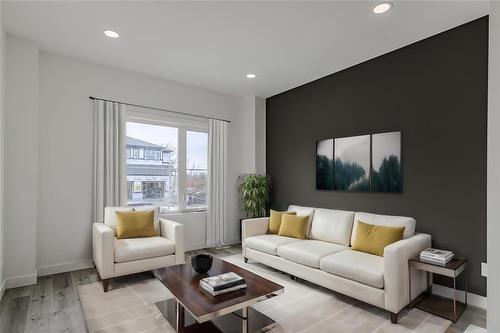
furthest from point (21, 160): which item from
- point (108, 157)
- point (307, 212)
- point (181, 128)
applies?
point (307, 212)

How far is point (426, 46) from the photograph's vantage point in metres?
3.21

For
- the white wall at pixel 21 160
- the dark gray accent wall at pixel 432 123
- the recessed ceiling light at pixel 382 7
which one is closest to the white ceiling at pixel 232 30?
the recessed ceiling light at pixel 382 7

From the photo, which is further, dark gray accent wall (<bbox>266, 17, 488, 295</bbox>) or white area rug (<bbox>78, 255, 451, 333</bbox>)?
dark gray accent wall (<bbox>266, 17, 488, 295</bbox>)

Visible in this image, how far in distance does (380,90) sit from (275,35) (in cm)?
160

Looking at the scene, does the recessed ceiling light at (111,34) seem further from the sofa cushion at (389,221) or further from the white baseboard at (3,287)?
the sofa cushion at (389,221)

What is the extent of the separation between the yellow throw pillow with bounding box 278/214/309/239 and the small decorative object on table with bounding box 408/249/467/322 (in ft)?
4.85

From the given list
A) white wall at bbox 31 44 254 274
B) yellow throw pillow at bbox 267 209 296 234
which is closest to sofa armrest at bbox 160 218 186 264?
white wall at bbox 31 44 254 274

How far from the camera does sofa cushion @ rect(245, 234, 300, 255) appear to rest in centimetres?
369

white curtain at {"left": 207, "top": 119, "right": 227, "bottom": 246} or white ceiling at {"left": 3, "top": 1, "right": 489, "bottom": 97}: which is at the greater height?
white ceiling at {"left": 3, "top": 1, "right": 489, "bottom": 97}

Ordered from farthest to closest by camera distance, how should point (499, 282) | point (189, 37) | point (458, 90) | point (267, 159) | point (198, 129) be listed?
point (267, 159) → point (198, 129) → point (189, 37) → point (458, 90) → point (499, 282)

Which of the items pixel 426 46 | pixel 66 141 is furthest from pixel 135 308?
pixel 426 46

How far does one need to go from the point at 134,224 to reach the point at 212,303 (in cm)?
207

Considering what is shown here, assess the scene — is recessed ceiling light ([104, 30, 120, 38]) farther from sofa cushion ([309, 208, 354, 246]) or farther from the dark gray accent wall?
sofa cushion ([309, 208, 354, 246])

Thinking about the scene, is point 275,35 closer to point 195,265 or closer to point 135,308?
point 195,265
